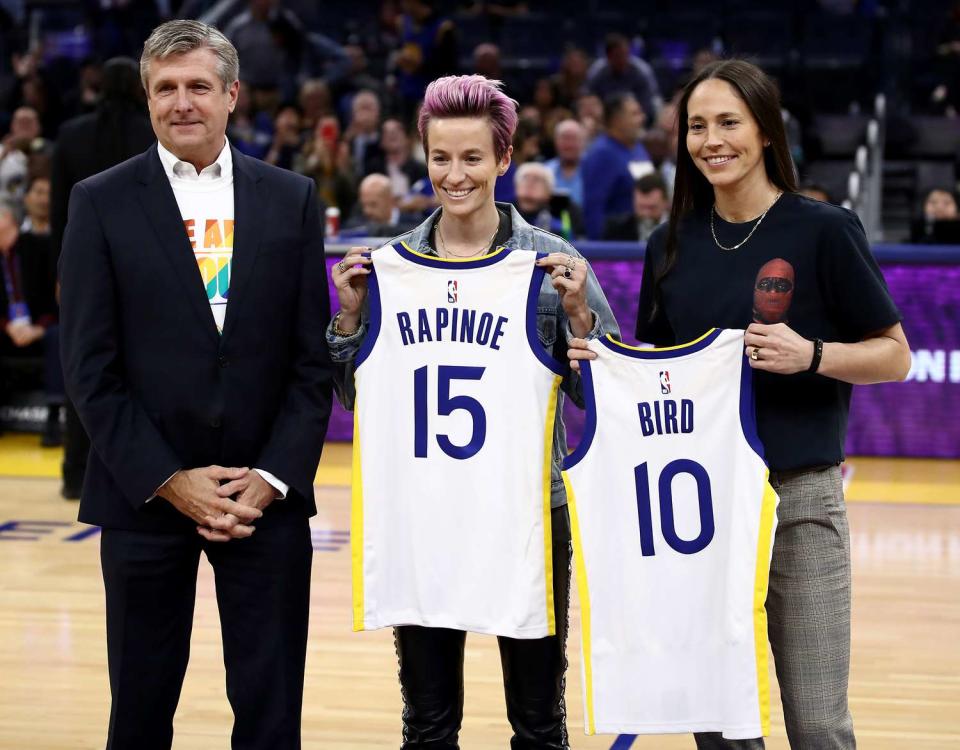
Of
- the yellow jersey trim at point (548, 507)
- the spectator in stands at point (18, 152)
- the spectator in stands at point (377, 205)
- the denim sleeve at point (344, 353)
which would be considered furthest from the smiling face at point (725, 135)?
the spectator in stands at point (18, 152)

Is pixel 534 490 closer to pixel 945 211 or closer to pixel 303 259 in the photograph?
pixel 303 259

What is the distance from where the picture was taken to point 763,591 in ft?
10.2

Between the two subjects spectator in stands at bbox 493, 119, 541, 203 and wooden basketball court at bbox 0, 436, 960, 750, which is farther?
spectator in stands at bbox 493, 119, 541, 203

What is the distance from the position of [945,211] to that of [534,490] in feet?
22.5

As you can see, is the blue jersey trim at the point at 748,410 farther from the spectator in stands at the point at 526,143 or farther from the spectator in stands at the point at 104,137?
the spectator in stands at the point at 526,143

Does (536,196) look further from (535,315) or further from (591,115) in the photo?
(535,315)

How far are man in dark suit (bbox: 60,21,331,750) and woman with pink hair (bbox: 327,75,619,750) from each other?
0.60 feet

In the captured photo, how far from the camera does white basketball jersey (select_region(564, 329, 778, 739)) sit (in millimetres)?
Answer: 3156

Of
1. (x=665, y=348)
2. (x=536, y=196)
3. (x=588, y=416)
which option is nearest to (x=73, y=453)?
(x=536, y=196)

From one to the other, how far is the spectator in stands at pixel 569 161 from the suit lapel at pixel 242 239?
7128 millimetres

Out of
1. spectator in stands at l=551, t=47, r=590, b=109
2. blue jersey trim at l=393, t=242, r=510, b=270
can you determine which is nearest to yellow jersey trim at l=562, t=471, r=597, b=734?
blue jersey trim at l=393, t=242, r=510, b=270

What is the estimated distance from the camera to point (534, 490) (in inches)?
127

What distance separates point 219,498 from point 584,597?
0.82m

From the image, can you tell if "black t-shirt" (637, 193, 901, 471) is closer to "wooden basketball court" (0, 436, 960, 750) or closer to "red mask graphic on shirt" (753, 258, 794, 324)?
"red mask graphic on shirt" (753, 258, 794, 324)
